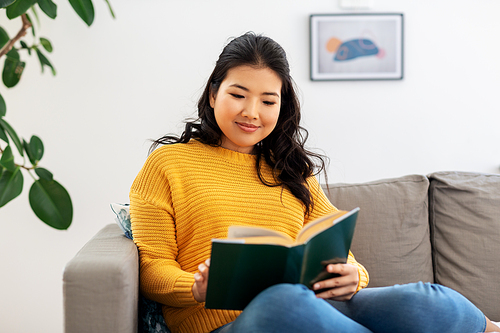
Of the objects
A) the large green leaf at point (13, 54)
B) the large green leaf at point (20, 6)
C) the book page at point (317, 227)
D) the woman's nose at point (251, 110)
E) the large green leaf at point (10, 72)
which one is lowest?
the book page at point (317, 227)

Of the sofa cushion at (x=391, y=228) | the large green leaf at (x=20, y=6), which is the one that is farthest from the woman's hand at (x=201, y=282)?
the large green leaf at (x=20, y=6)

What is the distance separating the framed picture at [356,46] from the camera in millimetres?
2252

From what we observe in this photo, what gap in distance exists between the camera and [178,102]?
89.2 inches

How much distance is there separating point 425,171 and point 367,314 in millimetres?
1454

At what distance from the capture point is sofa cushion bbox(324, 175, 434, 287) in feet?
5.26

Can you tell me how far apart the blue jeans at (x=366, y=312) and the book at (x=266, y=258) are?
0.04 m

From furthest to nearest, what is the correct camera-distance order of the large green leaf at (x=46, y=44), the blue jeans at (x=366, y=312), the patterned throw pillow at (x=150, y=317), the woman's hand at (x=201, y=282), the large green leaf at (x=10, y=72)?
the large green leaf at (x=46, y=44), the large green leaf at (x=10, y=72), the patterned throw pillow at (x=150, y=317), the woman's hand at (x=201, y=282), the blue jeans at (x=366, y=312)

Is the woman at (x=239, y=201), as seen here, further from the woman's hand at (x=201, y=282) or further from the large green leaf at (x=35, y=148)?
the large green leaf at (x=35, y=148)

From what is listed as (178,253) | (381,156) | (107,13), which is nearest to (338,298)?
(178,253)

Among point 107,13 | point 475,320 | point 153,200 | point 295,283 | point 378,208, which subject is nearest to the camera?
point 295,283

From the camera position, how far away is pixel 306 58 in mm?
2275

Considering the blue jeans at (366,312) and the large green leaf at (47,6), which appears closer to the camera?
the blue jeans at (366,312)

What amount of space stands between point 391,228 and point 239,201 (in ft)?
2.18

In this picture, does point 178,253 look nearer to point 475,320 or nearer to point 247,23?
point 475,320
